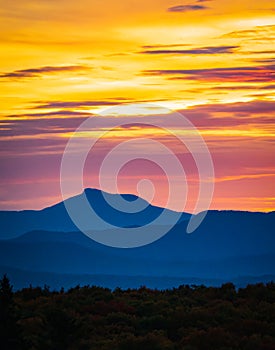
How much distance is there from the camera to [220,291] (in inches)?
1362

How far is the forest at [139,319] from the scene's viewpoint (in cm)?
2584

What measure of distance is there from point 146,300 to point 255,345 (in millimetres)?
8100

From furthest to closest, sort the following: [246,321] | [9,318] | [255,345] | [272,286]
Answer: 1. [272,286]
2. [246,321]
3. [255,345]
4. [9,318]

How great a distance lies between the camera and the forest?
25844mm

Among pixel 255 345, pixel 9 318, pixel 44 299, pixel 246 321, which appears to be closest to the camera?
pixel 9 318

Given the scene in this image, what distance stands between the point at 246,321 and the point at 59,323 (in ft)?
20.1

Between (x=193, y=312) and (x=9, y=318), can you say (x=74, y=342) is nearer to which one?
(x=9, y=318)

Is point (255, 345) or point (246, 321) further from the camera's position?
point (246, 321)

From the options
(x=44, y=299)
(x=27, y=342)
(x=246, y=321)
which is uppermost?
(x=44, y=299)

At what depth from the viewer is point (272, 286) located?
113 ft

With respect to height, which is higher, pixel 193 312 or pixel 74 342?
pixel 193 312

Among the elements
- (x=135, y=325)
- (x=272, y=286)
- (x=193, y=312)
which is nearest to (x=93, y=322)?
(x=135, y=325)

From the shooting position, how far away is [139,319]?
29562 millimetres

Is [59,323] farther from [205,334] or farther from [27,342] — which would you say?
[205,334]
